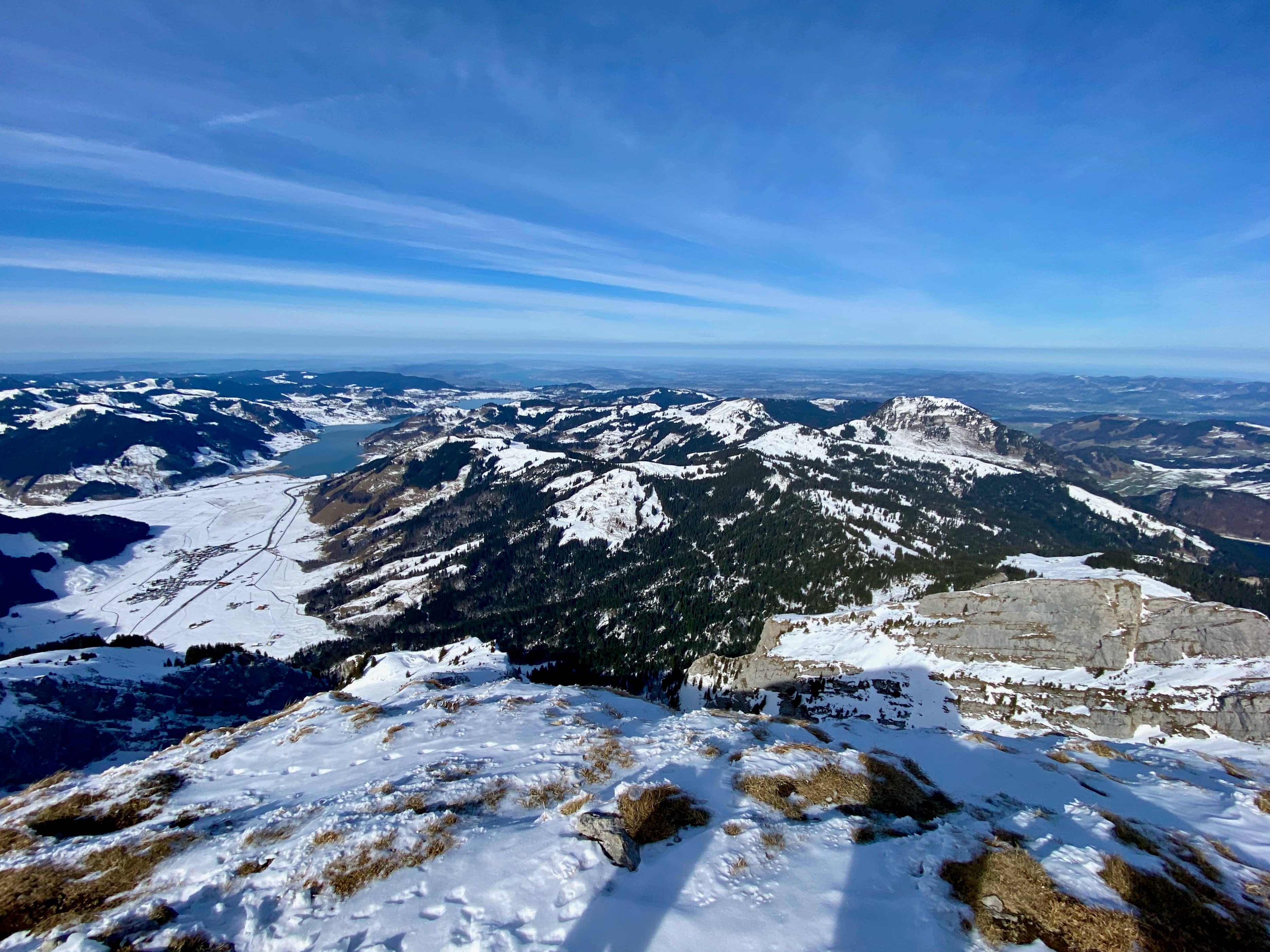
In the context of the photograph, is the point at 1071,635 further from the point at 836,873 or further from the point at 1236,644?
the point at 836,873

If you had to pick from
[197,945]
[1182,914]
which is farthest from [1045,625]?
[197,945]

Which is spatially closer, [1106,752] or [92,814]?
[92,814]

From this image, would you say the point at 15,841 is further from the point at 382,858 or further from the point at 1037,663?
the point at 1037,663

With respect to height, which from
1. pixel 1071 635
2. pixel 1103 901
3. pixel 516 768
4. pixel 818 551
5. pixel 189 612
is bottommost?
pixel 189 612

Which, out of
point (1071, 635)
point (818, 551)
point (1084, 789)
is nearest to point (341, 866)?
point (1084, 789)

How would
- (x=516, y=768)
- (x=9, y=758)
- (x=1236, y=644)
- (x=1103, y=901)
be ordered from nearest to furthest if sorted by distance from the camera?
(x=1103, y=901), (x=516, y=768), (x=9, y=758), (x=1236, y=644)
